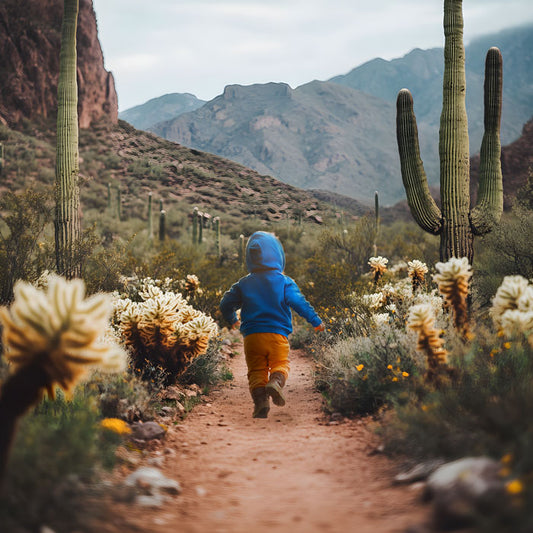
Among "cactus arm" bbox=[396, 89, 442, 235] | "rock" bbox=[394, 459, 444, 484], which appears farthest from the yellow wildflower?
"cactus arm" bbox=[396, 89, 442, 235]

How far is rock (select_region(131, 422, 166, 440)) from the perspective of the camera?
4.57 meters

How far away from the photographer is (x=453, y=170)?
8.85m

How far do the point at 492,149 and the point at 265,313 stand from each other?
6338 mm

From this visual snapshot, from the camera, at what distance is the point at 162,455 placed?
14.2 ft

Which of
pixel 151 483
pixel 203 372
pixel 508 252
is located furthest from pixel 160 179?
pixel 151 483

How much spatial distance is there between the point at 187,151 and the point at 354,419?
4279 centimetres

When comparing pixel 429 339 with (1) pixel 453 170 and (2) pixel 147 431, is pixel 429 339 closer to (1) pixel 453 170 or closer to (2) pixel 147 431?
(2) pixel 147 431

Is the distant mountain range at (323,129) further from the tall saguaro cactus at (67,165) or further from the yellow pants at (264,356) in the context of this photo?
the yellow pants at (264,356)

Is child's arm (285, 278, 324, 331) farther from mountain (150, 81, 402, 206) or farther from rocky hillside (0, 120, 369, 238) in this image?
mountain (150, 81, 402, 206)

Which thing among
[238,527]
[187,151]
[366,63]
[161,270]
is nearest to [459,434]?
[238,527]

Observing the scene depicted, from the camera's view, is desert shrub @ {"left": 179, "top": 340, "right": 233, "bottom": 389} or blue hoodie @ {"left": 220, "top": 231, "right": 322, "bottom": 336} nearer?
blue hoodie @ {"left": 220, "top": 231, "right": 322, "bottom": 336}

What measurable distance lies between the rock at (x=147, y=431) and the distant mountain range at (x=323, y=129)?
73261mm

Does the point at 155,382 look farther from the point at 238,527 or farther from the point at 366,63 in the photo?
the point at 366,63

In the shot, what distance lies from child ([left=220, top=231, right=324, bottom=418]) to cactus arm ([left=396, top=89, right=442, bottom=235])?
12.5 ft
